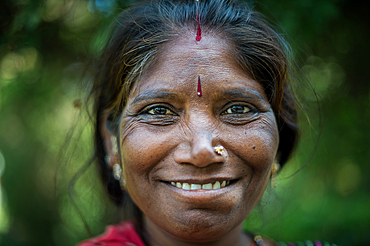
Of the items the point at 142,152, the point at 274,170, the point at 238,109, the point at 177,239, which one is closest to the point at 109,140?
the point at 142,152

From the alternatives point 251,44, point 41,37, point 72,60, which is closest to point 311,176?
point 251,44

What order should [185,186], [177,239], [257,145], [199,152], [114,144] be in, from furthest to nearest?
[114,144] → [177,239] → [257,145] → [185,186] → [199,152]

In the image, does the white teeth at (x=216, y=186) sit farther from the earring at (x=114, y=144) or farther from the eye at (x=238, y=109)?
the earring at (x=114, y=144)

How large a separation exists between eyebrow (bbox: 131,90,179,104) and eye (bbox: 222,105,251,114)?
33cm

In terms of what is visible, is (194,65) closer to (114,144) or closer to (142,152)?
(142,152)

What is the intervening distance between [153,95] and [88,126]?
4.34 feet

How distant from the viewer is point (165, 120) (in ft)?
5.94

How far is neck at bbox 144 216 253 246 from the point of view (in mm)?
1964

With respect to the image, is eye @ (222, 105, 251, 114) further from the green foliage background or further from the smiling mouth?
the green foliage background

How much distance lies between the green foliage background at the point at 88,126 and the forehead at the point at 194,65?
3.57ft

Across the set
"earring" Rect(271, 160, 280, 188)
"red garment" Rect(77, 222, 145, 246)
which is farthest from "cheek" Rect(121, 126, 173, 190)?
"earring" Rect(271, 160, 280, 188)

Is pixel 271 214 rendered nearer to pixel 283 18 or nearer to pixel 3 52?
pixel 283 18

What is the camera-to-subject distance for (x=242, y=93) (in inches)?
72.0

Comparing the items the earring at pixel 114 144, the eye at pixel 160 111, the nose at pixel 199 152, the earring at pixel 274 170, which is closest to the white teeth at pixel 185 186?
the nose at pixel 199 152
